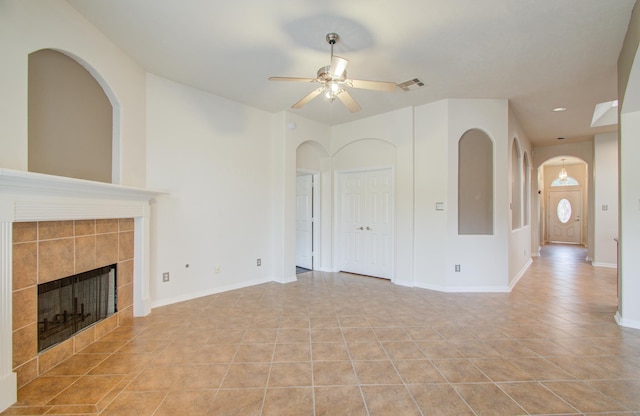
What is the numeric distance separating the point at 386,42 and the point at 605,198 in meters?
6.74

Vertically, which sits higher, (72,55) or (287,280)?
(72,55)

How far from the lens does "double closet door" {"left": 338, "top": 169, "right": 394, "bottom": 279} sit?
508cm

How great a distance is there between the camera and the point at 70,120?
8.24 feet

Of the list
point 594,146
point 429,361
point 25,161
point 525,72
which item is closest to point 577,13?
point 525,72

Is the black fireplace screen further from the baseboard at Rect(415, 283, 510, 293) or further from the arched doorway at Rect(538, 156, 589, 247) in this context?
the arched doorway at Rect(538, 156, 589, 247)

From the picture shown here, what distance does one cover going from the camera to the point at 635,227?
2.93m

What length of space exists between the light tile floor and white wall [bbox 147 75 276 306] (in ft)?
1.75

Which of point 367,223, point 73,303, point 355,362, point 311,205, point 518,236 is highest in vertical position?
point 311,205

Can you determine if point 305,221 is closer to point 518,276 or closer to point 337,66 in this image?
point 337,66

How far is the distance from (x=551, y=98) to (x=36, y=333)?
20.5ft

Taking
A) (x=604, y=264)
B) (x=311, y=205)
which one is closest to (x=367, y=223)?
(x=311, y=205)

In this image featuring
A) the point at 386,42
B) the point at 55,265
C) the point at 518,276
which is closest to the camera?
the point at 55,265

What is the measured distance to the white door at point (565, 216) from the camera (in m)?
10.2

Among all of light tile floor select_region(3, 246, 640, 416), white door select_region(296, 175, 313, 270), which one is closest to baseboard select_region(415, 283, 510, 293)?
light tile floor select_region(3, 246, 640, 416)
